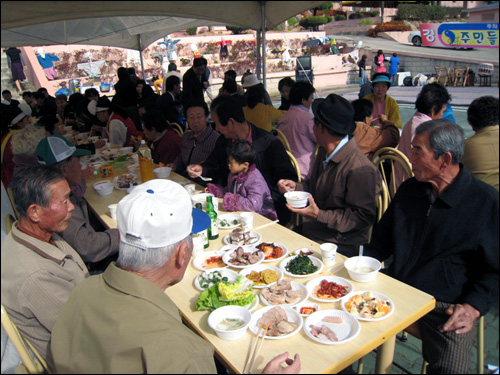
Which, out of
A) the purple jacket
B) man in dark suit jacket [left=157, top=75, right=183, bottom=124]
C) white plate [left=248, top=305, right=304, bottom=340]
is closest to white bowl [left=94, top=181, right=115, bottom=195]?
the purple jacket

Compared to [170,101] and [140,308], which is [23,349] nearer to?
[140,308]

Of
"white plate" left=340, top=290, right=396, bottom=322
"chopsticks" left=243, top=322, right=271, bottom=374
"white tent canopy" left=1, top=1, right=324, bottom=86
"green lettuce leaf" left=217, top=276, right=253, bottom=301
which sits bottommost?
"chopsticks" left=243, top=322, right=271, bottom=374

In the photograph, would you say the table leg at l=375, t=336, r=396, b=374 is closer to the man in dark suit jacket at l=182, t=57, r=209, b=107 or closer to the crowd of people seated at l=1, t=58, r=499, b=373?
the crowd of people seated at l=1, t=58, r=499, b=373

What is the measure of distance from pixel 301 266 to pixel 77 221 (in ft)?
5.65

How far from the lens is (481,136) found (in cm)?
303

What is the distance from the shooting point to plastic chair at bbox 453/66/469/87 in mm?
16078

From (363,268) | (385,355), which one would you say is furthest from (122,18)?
(385,355)

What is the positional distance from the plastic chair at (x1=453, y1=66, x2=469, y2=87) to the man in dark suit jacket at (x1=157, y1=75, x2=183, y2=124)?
13498mm

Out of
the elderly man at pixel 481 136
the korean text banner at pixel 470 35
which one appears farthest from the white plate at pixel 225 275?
the elderly man at pixel 481 136

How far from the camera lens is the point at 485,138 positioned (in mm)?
2984

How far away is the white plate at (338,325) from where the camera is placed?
1.73 meters

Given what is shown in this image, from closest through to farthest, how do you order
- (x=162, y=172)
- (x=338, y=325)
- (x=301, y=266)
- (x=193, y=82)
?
(x=338, y=325) < (x=301, y=266) < (x=162, y=172) < (x=193, y=82)

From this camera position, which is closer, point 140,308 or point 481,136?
point 140,308

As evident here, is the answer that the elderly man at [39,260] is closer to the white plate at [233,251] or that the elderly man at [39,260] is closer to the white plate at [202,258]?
the white plate at [202,258]
